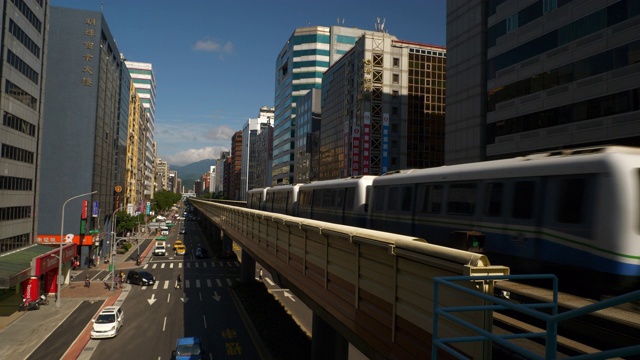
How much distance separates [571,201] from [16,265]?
4021 cm

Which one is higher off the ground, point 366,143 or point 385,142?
point 385,142

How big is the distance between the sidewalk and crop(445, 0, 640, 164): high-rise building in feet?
121

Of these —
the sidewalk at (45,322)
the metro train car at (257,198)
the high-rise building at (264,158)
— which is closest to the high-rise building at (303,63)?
the high-rise building at (264,158)

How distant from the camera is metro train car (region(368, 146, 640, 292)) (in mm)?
9250

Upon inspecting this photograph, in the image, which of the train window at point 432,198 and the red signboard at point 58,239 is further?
the red signboard at point 58,239

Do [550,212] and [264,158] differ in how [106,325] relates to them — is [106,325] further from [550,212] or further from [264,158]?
[264,158]

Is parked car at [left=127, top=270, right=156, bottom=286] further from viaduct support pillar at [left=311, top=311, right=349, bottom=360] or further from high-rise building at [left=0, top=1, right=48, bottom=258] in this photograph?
viaduct support pillar at [left=311, top=311, right=349, bottom=360]

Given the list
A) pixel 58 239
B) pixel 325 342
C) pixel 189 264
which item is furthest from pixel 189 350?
pixel 189 264

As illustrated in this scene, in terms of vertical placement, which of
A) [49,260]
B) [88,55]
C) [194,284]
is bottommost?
[194,284]

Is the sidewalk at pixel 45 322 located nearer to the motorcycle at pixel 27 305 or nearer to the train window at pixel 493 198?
the motorcycle at pixel 27 305

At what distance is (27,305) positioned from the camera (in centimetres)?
3784

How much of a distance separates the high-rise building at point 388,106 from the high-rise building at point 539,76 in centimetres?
2015

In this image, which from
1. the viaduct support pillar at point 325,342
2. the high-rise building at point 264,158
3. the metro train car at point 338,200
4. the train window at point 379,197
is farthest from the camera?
the high-rise building at point 264,158

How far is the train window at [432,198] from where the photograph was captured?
50.9 ft
